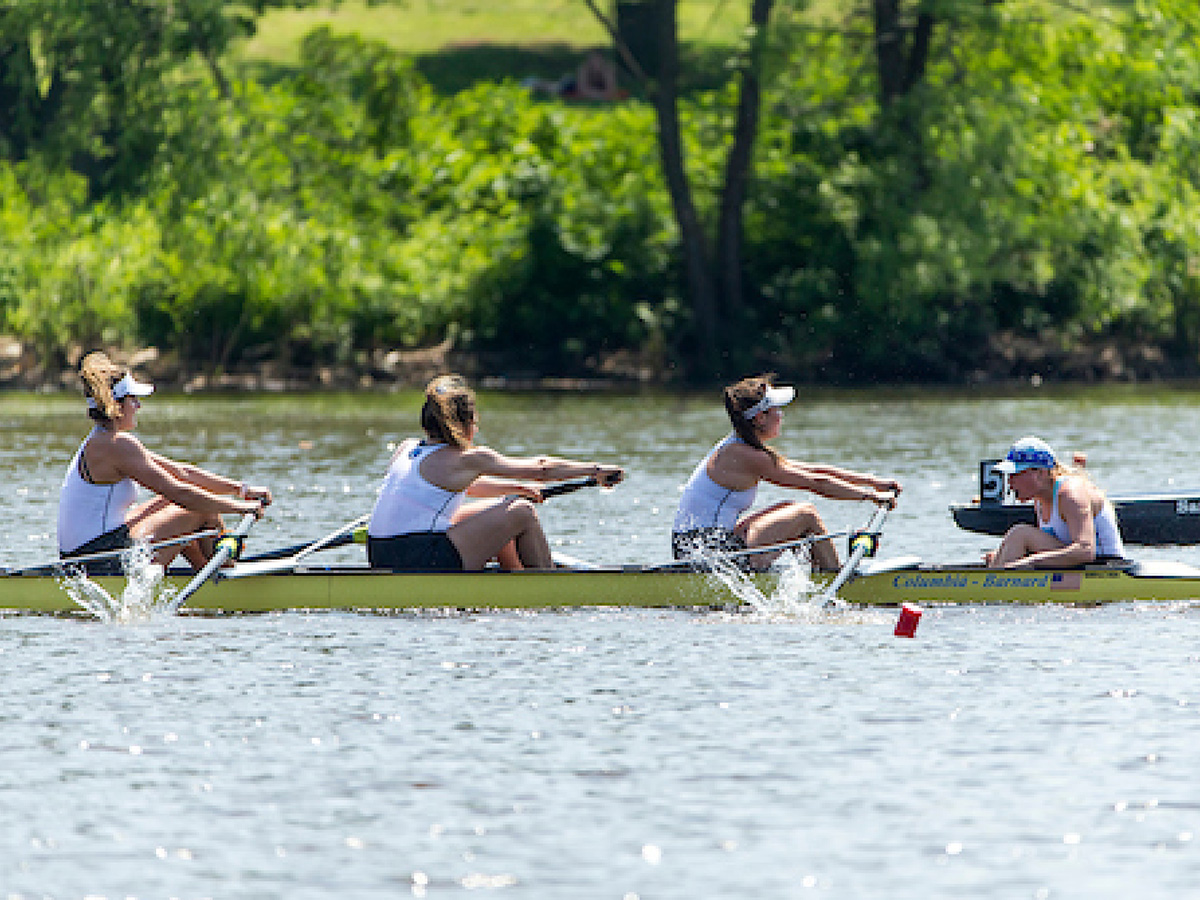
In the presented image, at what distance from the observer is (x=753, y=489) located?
14633 mm

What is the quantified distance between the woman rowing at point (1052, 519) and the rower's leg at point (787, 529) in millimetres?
1163

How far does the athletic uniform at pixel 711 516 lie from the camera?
47.8ft

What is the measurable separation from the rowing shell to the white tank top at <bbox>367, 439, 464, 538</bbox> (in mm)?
366

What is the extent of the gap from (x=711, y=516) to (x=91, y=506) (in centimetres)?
408

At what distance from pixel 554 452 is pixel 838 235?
18476 mm

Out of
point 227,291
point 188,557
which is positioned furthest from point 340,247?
point 188,557

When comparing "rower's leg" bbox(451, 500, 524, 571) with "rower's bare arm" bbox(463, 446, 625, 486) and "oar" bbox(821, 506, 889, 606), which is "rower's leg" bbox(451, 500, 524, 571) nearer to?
"rower's bare arm" bbox(463, 446, 625, 486)

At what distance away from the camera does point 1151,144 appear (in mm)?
47500

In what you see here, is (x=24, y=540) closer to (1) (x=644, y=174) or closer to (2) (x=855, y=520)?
(2) (x=855, y=520)

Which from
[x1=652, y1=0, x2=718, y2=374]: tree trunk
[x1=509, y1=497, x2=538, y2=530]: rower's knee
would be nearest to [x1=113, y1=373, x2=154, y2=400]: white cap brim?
[x1=509, y1=497, x2=538, y2=530]: rower's knee

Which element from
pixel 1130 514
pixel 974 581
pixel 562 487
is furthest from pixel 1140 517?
pixel 562 487

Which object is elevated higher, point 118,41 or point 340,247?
point 118,41

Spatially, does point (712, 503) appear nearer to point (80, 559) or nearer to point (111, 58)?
point (80, 559)

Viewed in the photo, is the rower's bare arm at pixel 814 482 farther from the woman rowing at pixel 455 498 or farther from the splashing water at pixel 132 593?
the splashing water at pixel 132 593
